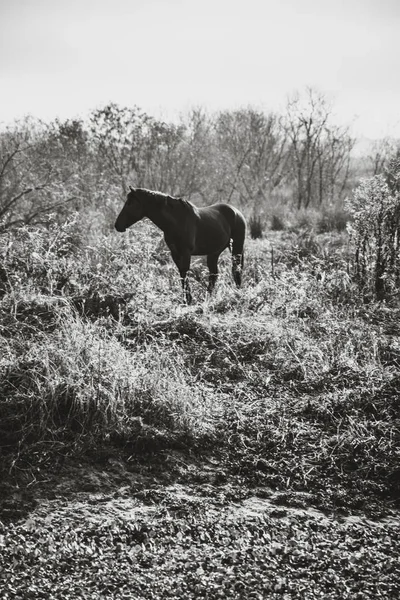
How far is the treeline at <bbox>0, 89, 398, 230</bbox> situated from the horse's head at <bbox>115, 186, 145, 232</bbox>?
2.40 meters

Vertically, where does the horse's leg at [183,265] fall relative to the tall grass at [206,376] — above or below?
above

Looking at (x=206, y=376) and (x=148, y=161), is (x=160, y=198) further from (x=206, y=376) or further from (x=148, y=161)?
(x=148, y=161)

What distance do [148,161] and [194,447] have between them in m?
12.0

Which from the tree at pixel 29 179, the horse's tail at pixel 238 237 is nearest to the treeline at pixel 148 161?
the tree at pixel 29 179

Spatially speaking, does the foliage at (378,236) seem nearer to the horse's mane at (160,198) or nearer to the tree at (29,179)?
the horse's mane at (160,198)

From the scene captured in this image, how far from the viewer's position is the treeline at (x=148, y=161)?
36.2 ft

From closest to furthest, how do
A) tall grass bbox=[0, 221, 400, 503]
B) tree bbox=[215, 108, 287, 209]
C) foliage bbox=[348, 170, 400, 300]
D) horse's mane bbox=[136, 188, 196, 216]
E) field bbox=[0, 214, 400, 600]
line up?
field bbox=[0, 214, 400, 600], tall grass bbox=[0, 221, 400, 503], horse's mane bbox=[136, 188, 196, 216], foliage bbox=[348, 170, 400, 300], tree bbox=[215, 108, 287, 209]

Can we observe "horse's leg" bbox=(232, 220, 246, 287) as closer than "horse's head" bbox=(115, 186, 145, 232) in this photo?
No

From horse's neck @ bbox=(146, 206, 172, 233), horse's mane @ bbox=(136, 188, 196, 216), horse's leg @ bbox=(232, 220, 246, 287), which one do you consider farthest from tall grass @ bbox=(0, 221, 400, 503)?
horse's leg @ bbox=(232, 220, 246, 287)

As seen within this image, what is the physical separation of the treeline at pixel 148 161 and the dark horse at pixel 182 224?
2.54m

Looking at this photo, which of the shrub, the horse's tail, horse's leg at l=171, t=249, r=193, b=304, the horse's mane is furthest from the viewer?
the shrub

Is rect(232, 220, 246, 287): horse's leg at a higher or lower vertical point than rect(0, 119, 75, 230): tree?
lower

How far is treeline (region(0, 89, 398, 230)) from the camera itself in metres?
11.0

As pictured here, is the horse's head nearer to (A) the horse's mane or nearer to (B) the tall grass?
(A) the horse's mane
